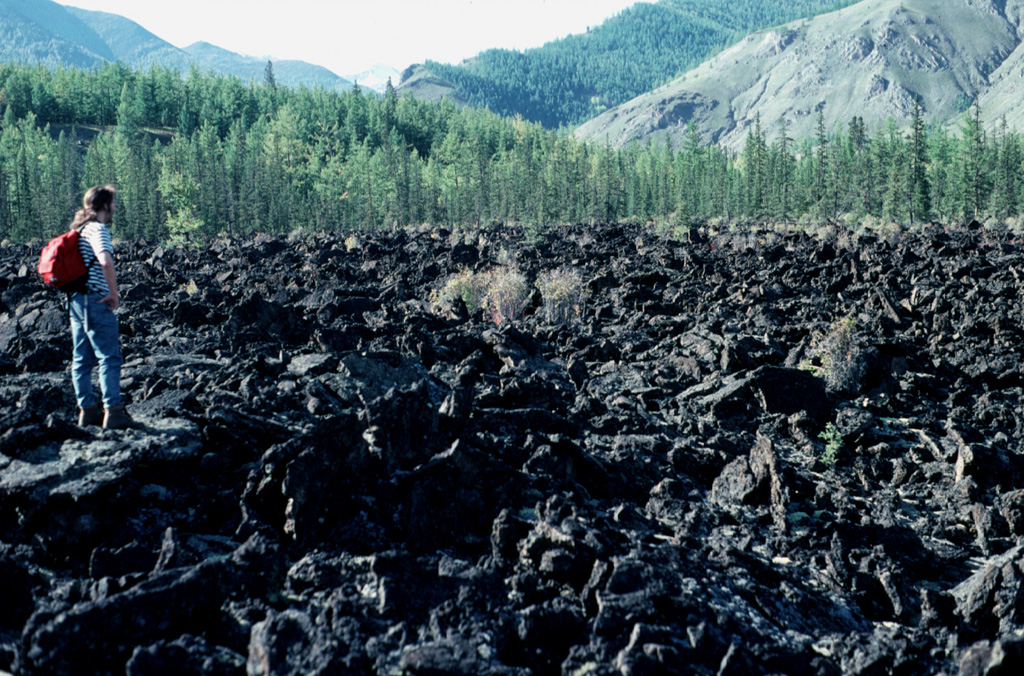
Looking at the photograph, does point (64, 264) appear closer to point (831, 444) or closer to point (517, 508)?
point (517, 508)

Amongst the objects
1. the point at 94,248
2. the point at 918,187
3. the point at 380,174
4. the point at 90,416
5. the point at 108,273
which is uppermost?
the point at 380,174

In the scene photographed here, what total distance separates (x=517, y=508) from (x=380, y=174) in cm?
8001

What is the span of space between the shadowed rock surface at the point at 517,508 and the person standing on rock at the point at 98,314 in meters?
0.27

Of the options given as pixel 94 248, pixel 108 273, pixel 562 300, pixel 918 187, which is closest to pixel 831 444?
pixel 108 273

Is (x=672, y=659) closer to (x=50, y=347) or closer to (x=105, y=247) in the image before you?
(x=105, y=247)

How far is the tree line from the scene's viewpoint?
61469 millimetres

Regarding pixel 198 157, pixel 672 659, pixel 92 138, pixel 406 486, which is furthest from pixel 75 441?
pixel 92 138

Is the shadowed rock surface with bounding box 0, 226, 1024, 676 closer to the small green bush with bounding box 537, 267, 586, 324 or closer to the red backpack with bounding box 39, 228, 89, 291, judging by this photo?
the red backpack with bounding box 39, 228, 89, 291

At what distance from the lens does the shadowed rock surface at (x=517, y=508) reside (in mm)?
3102

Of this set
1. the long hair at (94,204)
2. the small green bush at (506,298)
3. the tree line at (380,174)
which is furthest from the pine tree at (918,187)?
the long hair at (94,204)

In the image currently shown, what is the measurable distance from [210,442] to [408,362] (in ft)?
8.58

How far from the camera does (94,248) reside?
4.62 metres

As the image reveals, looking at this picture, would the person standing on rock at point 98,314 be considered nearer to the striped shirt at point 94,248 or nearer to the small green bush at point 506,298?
the striped shirt at point 94,248

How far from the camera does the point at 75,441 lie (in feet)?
14.9
